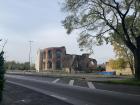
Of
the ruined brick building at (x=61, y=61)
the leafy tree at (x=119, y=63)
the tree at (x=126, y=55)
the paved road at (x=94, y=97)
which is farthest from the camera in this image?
the ruined brick building at (x=61, y=61)

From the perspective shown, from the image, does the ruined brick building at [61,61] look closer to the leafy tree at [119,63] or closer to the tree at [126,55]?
the leafy tree at [119,63]

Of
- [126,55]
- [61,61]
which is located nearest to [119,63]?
[126,55]

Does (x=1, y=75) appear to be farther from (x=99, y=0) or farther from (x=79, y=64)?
(x=79, y=64)

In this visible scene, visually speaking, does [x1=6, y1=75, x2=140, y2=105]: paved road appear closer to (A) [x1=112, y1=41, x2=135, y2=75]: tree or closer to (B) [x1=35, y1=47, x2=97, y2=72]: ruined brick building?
(A) [x1=112, y1=41, x2=135, y2=75]: tree

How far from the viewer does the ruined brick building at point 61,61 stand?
129 metres

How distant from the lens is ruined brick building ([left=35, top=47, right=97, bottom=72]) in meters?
129

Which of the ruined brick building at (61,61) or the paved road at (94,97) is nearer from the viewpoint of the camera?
the paved road at (94,97)

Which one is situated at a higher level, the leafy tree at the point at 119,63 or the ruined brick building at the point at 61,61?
the ruined brick building at the point at 61,61

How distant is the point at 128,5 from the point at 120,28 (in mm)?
3107

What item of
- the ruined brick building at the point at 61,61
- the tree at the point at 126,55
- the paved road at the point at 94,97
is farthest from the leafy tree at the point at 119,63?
the paved road at the point at 94,97

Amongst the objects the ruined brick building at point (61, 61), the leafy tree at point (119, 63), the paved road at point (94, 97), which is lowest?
the paved road at point (94, 97)

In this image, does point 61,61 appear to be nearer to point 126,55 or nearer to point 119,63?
point 119,63

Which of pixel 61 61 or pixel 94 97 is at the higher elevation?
pixel 61 61

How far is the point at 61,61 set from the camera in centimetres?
13838
